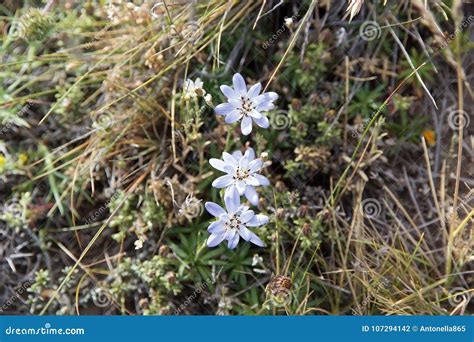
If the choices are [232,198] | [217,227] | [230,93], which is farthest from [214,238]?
[230,93]

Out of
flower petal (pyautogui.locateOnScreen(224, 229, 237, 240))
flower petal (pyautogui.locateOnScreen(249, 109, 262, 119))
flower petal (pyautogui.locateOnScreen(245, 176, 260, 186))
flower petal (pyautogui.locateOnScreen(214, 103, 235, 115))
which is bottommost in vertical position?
flower petal (pyautogui.locateOnScreen(224, 229, 237, 240))

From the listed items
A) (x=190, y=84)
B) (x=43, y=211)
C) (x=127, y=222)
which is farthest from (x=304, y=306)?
(x=43, y=211)

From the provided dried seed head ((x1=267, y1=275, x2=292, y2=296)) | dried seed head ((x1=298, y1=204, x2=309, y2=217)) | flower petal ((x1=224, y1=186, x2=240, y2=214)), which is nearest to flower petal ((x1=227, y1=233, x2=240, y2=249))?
flower petal ((x1=224, y1=186, x2=240, y2=214))

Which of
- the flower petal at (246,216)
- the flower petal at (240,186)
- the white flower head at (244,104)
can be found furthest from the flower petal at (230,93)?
the flower petal at (246,216)

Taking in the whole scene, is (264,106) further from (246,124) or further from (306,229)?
(306,229)

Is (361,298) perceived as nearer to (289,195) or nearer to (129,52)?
(289,195)

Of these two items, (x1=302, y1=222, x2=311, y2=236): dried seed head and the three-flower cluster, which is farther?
(x1=302, y1=222, x2=311, y2=236): dried seed head

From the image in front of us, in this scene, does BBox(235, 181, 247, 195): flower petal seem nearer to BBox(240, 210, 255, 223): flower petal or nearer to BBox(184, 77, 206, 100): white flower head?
BBox(240, 210, 255, 223): flower petal

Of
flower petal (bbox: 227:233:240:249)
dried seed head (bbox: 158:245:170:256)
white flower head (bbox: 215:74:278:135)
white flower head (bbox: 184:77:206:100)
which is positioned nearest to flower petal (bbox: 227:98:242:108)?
white flower head (bbox: 215:74:278:135)

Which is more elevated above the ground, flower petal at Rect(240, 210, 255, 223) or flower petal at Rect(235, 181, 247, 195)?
flower petal at Rect(235, 181, 247, 195)
